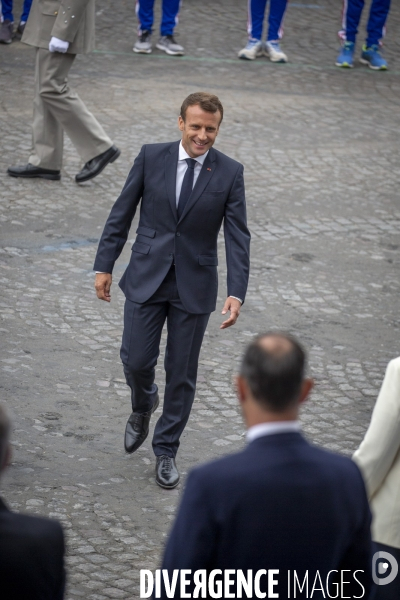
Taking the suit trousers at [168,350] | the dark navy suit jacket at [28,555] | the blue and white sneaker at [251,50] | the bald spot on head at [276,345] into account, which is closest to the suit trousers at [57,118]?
the suit trousers at [168,350]

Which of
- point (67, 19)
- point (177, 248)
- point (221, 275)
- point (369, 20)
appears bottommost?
point (221, 275)

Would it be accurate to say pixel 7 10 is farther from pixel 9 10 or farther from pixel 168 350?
pixel 168 350

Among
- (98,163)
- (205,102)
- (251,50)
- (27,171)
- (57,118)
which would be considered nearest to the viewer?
(205,102)

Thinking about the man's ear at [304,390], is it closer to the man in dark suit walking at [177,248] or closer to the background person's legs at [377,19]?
the man in dark suit walking at [177,248]

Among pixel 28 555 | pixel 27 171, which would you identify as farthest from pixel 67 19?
pixel 28 555

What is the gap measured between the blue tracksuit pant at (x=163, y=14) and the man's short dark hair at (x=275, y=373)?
Result: 37.6 ft

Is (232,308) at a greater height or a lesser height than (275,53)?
greater

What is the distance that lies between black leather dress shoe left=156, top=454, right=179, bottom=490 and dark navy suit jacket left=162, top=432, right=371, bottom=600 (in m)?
2.58

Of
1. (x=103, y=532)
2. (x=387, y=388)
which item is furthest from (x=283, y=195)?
(x=387, y=388)

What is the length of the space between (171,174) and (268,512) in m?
2.78

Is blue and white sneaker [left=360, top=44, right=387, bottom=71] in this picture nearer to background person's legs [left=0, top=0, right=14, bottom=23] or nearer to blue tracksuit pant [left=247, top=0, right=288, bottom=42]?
blue tracksuit pant [left=247, top=0, right=288, bottom=42]

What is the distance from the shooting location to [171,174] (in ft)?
15.9

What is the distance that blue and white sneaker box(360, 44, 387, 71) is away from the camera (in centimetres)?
1367

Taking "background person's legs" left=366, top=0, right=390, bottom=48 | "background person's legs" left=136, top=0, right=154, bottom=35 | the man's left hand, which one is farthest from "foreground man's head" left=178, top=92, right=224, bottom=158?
"background person's legs" left=366, top=0, right=390, bottom=48
